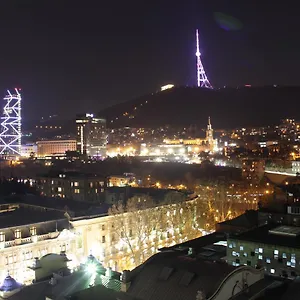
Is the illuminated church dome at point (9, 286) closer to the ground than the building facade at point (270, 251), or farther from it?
farther from it

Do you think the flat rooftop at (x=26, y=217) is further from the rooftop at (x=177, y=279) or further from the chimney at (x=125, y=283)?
the rooftop at (x=177, y=279)

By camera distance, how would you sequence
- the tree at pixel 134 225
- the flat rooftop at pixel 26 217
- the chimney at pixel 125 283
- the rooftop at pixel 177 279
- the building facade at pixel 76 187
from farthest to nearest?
1. the building facade at pixel 76 187
2. the tree at pixel 134 225
3. the flat rooftop at pixel 26 217
4. the chimney at pixel 125 283
5. the rooftop at pixel 177 279

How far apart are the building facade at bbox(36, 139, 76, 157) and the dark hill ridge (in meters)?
39.6

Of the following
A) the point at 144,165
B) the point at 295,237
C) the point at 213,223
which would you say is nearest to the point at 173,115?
the point at 144,165

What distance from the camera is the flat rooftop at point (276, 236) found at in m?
21.1

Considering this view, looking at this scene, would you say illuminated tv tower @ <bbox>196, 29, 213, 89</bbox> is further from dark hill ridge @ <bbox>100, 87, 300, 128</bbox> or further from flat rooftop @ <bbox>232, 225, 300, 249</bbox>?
flat rooftop @ <bbox>232, 225, 300, 249</bbox>

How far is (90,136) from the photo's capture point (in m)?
119

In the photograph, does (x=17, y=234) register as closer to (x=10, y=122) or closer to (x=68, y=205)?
(x=68, y=205)

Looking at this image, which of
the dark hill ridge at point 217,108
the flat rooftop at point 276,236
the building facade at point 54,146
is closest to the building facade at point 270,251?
the flat rooftop at point 276,236

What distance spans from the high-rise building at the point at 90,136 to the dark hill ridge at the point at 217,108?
39.0 m

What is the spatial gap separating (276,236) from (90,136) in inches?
3904

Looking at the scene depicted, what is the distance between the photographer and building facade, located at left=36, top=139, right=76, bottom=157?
123588 mm

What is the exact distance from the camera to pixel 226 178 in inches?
2441

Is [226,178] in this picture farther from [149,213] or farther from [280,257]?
[280,257]
